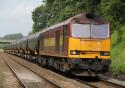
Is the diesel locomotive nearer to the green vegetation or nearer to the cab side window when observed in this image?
the cab side window

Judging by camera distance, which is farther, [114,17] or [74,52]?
[114,17]

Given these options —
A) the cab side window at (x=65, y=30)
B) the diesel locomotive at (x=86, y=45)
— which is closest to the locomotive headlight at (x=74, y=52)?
the diesel locomotive at (x=86, y=45)

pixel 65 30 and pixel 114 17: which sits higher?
pixel 114 17

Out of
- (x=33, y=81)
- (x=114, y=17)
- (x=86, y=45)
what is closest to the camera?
(x=33, y=81)

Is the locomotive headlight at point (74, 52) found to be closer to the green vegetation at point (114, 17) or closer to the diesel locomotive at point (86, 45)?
the diesel locomotive at point (86, 45)

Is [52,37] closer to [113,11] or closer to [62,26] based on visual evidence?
[62,26]

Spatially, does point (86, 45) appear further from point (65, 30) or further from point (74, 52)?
point (65, 30)

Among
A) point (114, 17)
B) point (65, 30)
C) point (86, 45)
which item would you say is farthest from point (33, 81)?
point (114, 17)

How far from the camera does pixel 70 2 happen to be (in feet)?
208

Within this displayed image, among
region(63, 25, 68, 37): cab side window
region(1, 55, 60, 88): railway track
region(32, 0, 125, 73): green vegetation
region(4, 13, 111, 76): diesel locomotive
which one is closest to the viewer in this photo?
region(1, 55, 60, 88): railway track

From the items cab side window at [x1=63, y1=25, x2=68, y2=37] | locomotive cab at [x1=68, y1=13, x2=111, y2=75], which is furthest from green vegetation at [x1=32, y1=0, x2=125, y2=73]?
cab side window at [x1=63, y1=25, x2=68, y2=37]

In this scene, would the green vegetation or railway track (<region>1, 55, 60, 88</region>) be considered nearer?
railway track (<region>1, 55, 60, 88</region>)

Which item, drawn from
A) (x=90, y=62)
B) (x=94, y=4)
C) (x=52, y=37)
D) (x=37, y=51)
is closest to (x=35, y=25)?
(x=94, y=4)

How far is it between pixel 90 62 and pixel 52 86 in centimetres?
342
